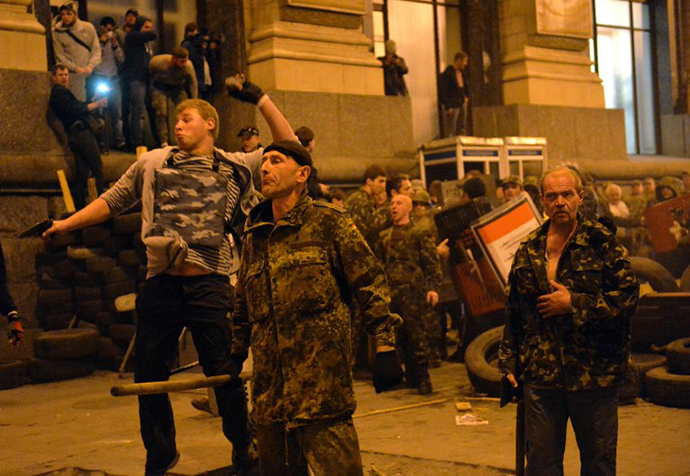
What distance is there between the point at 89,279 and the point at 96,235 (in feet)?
1.66

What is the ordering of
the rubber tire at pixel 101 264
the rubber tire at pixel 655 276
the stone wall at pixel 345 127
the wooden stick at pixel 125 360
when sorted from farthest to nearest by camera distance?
the stone wall at pixel 345 127 < the rubber tire at pixel 101 264 < the rubber tire at pixel 655 276 < the wooden stick at pixel 125 360

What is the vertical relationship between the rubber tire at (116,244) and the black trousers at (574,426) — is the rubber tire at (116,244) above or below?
above

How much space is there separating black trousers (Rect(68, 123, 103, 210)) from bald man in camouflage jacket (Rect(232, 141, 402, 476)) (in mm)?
8287

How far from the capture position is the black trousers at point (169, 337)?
226 inches

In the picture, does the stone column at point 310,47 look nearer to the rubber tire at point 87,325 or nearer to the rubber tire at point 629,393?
the rubber tire at point 87,325

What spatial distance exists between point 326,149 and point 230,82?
9.85 metres

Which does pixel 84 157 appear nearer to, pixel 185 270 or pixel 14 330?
pixel 14 330

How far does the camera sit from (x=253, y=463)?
604cm

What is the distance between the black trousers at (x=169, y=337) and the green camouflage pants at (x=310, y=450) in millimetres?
1234

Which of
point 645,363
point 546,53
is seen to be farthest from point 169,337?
point 546,53

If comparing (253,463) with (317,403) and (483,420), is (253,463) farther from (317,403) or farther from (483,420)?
(483,420)

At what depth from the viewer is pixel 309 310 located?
445 cm

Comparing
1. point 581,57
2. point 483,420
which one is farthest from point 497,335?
point 581,57

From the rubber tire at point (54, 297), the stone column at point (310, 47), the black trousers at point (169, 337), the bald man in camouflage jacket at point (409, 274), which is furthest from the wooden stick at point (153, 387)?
the stone column at point (310, 47)
